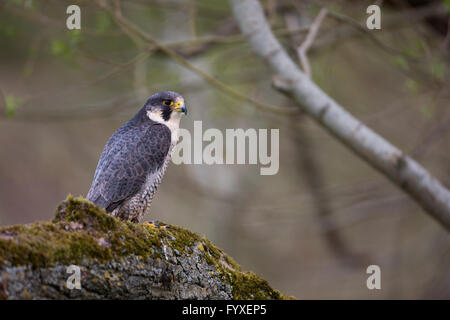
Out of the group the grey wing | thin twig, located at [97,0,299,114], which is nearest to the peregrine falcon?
the grey wing

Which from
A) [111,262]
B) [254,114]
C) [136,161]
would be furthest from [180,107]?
[254,114]

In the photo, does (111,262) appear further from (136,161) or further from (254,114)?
(254,114)

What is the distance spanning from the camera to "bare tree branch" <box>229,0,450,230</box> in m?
4.80

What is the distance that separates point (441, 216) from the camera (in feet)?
16.1

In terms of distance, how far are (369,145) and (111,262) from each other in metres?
2.88

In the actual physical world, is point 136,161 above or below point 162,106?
below

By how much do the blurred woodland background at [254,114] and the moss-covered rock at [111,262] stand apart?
105 inches

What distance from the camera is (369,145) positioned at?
189 inches

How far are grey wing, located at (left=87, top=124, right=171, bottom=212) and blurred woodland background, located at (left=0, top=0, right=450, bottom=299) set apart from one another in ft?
3.97

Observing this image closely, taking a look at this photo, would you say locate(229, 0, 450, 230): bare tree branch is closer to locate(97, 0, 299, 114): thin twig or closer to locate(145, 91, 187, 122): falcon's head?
locate(97, 0, 299, 114): thin twig

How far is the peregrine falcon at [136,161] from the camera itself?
4.24 metres

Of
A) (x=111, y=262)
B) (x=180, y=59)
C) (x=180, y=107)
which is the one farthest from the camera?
(x=180, y=59)

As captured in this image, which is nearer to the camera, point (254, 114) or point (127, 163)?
point (127, 163)
